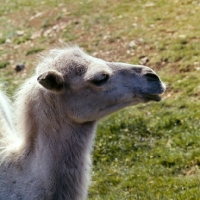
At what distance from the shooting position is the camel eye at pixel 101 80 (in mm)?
5422

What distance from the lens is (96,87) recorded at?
5.47 meters

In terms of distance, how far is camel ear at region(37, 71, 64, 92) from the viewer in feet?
17.0

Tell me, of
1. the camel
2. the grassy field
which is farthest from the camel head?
the grassy field

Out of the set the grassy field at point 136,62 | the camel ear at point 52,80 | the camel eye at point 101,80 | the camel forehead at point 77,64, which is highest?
the camel ear at point 52,80

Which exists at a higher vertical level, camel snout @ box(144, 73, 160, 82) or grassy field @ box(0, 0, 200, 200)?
camel snout @ box(144, 73, 160, 82)

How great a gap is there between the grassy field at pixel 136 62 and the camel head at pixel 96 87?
A: 5.60 ft

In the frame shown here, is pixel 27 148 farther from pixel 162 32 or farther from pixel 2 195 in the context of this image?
pixel 162 32

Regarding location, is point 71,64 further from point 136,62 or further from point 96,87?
point 136,62

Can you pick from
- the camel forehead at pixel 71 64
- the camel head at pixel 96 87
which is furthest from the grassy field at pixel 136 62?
the camel head at pixel 96 87

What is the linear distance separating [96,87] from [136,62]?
6.29 meters

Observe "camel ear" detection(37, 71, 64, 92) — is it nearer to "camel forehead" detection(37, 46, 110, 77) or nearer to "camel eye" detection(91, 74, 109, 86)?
"camel forehead" detection(37, 46, 110, 77)

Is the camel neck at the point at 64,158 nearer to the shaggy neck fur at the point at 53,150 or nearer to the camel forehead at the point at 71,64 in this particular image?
the shaggy neck fur at the point at 53,150

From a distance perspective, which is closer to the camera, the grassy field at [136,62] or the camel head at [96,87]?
the camel head at [96,87]

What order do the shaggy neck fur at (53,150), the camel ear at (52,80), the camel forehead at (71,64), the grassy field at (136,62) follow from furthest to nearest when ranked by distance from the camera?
1. the grassy field at (136,62)
2. the camel forehead at (71,64)
3. the shaggy neck fur at (53,150)
4. the camel ear at (52,80)
